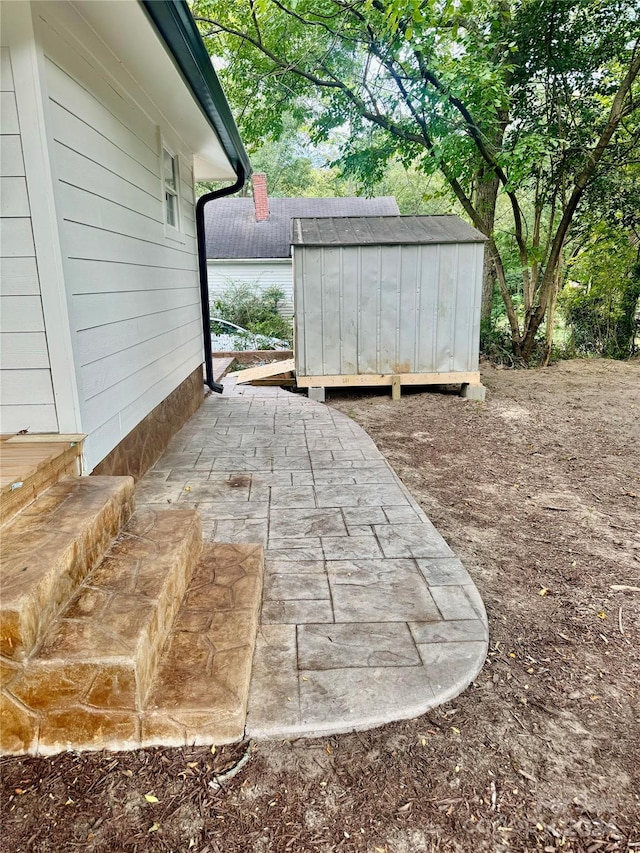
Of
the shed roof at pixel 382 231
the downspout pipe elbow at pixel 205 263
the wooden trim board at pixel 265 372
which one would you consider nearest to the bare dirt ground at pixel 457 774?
the shed roof at pixel 382 231

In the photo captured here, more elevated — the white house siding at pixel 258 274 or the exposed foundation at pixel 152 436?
the white house siding at pixel 258 274

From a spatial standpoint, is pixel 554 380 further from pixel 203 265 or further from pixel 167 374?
pixel 167 374

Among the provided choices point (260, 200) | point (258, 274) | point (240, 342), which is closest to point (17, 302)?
point (240, 342)

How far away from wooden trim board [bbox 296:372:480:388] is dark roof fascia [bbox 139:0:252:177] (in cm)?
306

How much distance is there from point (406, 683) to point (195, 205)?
5.97 m

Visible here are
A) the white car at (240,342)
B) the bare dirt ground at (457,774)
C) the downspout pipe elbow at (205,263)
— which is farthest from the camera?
the white car at (240,342)

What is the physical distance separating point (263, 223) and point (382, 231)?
38.9 feet

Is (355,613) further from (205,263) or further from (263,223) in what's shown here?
(263,223)

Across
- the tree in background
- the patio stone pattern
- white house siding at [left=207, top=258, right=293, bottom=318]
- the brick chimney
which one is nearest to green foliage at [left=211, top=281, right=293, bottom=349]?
white house siding at [left=207, top=258, right=293, bottom=318]

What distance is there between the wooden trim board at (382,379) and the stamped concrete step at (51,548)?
4.40m

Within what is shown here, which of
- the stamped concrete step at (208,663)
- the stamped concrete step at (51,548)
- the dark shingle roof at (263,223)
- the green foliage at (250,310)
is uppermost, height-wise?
the dark shingle roof at (263,223)

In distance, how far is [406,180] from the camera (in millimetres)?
28547

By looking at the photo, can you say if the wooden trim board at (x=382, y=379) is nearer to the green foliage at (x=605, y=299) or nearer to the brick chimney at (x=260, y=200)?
the green foliage at (x=605, y=299)

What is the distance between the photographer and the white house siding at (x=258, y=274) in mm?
15852
